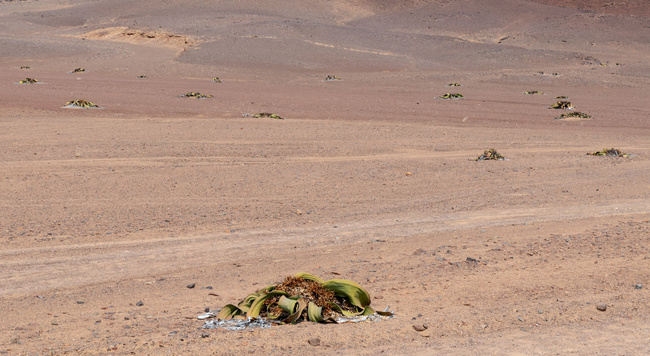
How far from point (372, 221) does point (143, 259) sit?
135 inches

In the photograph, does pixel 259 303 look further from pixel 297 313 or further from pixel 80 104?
pixel 80 104

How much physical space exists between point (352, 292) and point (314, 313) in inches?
16.7

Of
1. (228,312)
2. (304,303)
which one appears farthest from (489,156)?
(228,312)

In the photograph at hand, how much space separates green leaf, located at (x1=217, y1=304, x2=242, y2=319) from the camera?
19.7 ft

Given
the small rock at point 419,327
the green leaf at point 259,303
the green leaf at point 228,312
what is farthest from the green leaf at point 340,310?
the green leaf at point 228,312

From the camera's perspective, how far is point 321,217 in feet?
34.2

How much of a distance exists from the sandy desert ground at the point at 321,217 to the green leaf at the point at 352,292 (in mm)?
319

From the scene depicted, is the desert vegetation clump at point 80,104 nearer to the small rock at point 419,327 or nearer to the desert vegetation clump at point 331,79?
the desert vegetation clump at point 331,79

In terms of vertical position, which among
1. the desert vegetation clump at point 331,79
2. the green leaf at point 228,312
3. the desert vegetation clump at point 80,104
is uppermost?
the green leaf at point 228,312

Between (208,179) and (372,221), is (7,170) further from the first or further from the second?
(372,221)

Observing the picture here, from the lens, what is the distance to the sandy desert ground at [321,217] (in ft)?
19.2

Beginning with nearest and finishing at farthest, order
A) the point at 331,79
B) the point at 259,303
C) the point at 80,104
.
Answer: the point at 259,303, the point at 80,104, the point at 331,79

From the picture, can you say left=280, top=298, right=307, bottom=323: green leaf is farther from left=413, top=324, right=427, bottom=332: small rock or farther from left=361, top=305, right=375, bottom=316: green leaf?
left=413, top=324, right=427, bottom=332: small rock

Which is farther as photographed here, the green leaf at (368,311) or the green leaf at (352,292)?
the green leaf at (352,292)
